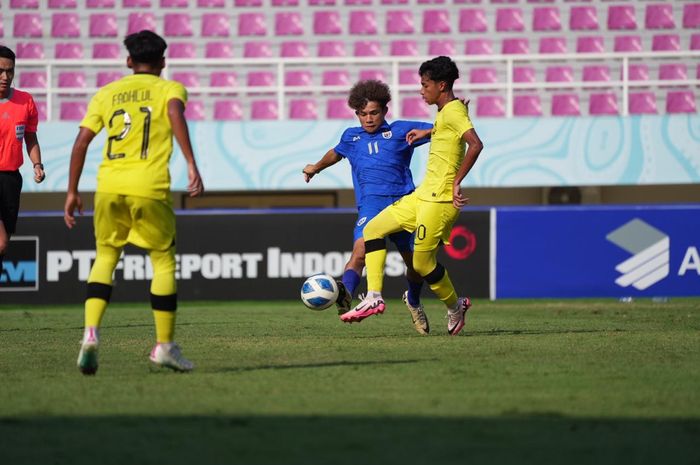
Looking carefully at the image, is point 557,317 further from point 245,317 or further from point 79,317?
point 79,317

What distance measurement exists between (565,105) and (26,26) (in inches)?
364

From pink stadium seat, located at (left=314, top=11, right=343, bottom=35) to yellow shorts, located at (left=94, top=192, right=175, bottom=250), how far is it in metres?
14.3

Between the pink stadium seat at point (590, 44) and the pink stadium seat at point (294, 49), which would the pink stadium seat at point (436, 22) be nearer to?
the pink stadium seat at point (294, 49)

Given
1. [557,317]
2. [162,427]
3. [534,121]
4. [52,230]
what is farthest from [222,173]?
[162,427]

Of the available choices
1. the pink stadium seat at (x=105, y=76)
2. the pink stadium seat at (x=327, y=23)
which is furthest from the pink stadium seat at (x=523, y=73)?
the pink stadium seat at (x=105, y=76)

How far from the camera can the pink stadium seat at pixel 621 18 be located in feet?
67.8

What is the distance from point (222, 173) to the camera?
17828 millimetres

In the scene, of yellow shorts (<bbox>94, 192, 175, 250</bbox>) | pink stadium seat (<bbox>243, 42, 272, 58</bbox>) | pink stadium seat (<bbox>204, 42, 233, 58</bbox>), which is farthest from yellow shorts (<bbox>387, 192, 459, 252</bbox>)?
pink stadium seat (<bbox>204, 42, 233, 58</bbox>)

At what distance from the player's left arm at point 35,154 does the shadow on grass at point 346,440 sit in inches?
199

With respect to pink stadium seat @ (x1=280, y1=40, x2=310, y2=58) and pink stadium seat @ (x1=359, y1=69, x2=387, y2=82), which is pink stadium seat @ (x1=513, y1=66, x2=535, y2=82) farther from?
pink stadium seat @ (x1=280, y1=40, x2=310, y2=58)

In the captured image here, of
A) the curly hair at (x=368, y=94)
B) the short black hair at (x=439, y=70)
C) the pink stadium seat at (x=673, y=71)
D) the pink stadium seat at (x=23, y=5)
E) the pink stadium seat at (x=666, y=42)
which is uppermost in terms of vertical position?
the pink stadium seat at (x=23, y=5)

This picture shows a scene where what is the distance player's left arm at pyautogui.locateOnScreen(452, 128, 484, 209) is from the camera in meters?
8.61

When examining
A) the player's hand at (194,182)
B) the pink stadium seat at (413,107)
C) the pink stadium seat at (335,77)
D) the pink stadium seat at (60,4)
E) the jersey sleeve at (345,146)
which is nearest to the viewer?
the player's hand at (194,182)

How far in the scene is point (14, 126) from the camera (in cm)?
1028
